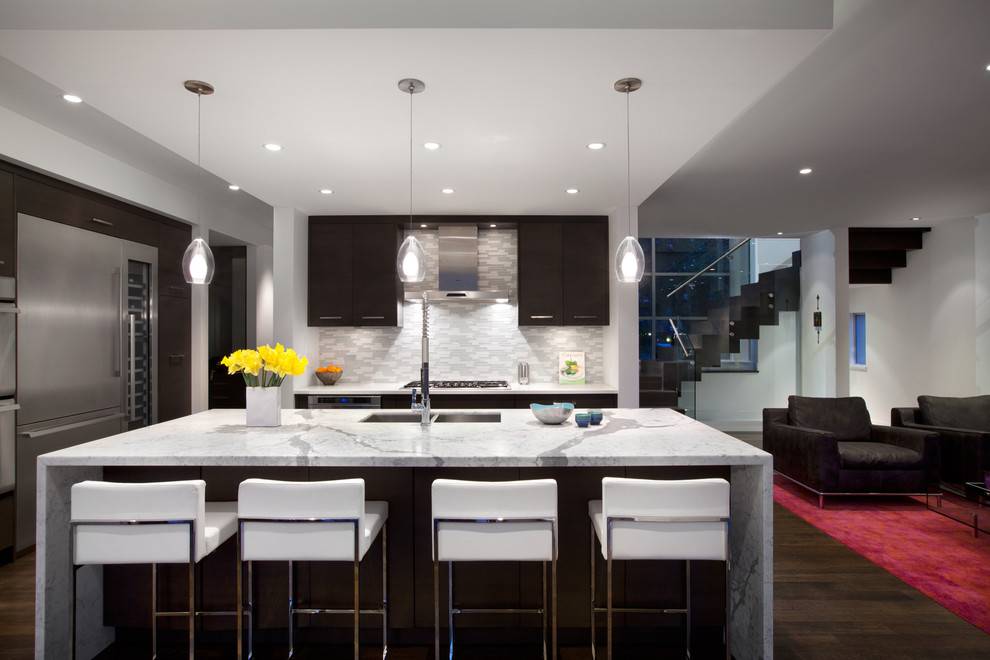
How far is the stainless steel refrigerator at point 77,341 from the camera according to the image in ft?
11.7

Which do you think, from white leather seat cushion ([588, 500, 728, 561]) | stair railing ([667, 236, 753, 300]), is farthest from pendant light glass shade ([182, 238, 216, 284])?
stair railing ([667, 236, 753, 300])

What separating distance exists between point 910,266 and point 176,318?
29.2 feet

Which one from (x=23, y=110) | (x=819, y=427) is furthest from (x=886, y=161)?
(x=23, y=110)

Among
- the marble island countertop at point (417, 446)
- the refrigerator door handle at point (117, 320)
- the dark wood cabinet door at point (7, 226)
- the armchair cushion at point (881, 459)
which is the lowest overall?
the armchair cushion at point (881, 459)

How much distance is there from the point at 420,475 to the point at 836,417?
4.30m

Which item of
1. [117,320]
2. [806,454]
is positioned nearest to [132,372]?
[117,320]

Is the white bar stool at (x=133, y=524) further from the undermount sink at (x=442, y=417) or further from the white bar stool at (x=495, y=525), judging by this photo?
the undermount sink at (x=442, y=417)

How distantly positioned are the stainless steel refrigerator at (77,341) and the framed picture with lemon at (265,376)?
1.91 meters

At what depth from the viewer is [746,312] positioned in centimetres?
776

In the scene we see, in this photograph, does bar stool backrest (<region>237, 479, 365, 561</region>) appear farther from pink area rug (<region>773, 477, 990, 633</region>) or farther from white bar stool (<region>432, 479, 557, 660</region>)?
pink area rug (<region>773, 477, 990, 633</region>)

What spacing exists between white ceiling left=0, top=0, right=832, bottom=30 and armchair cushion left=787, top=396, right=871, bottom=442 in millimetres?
4035

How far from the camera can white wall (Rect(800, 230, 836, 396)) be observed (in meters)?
7.41

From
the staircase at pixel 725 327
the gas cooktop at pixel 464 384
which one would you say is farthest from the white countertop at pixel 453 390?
the staircase at pixel 725 327

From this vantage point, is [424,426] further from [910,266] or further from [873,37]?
[910,266]
